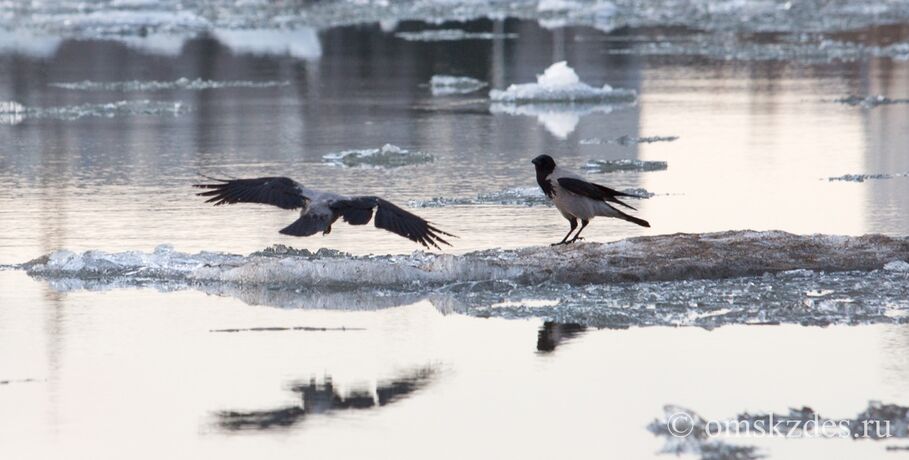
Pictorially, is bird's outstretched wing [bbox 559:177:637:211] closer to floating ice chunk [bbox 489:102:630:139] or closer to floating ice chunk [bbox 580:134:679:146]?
floating ice chunk [bbox 580:134:679:146]

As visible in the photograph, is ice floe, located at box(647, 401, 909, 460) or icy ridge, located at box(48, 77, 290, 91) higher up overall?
icy ridge, located at box(48, 77, 290, 91)

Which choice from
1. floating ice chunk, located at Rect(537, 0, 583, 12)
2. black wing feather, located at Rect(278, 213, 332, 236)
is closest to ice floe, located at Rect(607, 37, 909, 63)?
floating ice chunk, located at Rect(537, 0, 583, 12)

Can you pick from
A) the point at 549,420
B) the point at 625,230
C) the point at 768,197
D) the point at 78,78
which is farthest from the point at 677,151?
the point at 78,78

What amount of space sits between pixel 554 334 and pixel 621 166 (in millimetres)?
6409

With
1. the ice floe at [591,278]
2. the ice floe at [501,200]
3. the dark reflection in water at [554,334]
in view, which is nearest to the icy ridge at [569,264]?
the ice floe at [591,278]

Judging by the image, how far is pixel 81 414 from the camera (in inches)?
263

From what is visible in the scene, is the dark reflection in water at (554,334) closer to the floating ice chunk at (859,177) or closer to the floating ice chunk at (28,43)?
the floating ice chunk at (859,177)

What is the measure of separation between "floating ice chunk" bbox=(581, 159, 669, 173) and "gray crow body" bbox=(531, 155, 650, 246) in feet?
15.1

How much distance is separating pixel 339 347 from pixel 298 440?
1485 millimetres

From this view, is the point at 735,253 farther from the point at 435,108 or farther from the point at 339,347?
the point at 435,108

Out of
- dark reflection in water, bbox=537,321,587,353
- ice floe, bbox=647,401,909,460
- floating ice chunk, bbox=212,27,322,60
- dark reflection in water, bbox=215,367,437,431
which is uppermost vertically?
floating ice chunk, bbox=212,27,322,60

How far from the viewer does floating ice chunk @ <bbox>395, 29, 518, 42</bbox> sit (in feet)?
109

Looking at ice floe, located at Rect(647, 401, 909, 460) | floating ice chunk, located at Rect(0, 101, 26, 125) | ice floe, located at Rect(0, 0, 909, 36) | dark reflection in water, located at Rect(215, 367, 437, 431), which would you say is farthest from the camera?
ice floe, located at Rect(0, 0, 909, 36)

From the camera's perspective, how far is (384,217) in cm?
896
